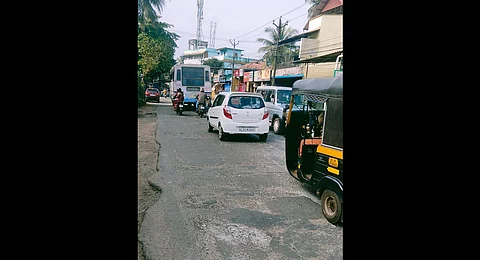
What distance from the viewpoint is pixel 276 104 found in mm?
12430

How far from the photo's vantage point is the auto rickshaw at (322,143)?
4.33 m

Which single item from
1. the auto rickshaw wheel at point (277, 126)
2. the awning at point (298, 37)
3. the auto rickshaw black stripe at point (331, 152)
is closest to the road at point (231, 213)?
Result: the auto rickshaw black stripe at point (331, 152)

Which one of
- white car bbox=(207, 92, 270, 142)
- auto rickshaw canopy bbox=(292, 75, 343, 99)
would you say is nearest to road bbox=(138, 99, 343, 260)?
auto rickshaw canopy bbox=(292, 75, 343, 99)

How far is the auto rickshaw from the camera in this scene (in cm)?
433

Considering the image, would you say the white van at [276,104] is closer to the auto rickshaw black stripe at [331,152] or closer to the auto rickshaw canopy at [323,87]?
the auto rickshaw canopy at [323,87]

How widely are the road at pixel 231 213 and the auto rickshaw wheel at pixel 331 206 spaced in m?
0.08

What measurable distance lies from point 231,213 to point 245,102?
19.7 ft

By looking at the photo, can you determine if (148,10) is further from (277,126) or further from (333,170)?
(333,170)

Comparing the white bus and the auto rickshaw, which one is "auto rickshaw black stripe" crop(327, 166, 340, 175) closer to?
the auto rickshaw

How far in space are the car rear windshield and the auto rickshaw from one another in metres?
4.56

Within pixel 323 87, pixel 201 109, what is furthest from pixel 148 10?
pixel 323 87
